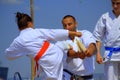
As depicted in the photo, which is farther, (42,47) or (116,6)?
(116,6)

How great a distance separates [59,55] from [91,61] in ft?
1.51

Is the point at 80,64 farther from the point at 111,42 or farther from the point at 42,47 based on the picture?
the point at 42,47

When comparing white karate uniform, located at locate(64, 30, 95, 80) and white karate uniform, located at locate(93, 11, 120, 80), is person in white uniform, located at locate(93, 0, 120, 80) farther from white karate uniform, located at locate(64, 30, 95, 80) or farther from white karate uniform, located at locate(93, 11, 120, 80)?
white karate uniform, located at locate(64, 30, 95, 80)

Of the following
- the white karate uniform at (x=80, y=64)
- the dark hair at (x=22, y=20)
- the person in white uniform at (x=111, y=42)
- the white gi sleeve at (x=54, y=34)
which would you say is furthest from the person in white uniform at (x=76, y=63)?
the dark hair at (x=22, y=20)

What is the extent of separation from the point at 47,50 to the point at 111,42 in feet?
2.65

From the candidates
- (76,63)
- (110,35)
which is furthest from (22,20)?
(110,35)

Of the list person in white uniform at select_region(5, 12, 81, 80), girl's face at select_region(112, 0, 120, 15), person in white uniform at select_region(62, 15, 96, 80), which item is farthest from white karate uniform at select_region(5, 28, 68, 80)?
girl's face at select_region(112, 0, 120, 15)

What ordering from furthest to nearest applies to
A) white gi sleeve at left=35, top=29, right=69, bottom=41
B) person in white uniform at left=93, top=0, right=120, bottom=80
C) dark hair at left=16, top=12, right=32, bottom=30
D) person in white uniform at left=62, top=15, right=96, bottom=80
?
person in white uniform at left=93, top=0, right=120, bottom=80 < person in white uniform at left=62, top=15, right=96, bottom=80 < dark hair at left=16, top=12, right=32, bottom=30 < white gi sleeve at left=35, top=29, right=69, bottom=41

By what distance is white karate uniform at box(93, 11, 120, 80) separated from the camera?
4.58 m

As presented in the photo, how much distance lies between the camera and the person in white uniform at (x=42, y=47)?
4172 mm

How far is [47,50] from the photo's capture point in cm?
420

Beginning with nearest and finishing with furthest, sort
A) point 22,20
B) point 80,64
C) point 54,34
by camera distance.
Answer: point 54,34, point 22,20, point 80,64

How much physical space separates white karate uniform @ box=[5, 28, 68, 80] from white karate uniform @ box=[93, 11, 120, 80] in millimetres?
653

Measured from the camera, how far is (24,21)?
428 centimetres
